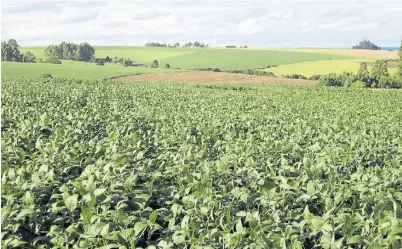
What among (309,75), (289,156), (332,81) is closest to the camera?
(289,156)

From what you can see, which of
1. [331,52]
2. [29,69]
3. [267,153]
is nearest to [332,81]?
[29,69]

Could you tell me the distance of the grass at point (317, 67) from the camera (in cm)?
9369

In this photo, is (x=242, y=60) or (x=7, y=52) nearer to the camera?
(x=7, y=52)

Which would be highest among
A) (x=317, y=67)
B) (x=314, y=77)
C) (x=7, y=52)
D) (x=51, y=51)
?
(x=51, y=51)

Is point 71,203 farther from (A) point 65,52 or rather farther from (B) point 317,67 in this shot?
(A) point 65,52

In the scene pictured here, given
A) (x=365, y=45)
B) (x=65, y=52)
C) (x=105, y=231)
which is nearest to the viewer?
(x=105, y=231)

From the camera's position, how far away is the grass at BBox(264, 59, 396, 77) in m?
93.7

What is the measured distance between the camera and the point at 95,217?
10.4 feet

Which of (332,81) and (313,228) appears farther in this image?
(332,81)

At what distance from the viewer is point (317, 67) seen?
99.1 metres

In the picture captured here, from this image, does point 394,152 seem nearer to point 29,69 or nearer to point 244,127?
point 244,127

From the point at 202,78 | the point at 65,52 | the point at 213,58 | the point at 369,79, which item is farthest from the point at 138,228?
the point at 65,52

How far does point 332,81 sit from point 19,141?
65.7 meters

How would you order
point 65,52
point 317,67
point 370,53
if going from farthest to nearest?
point 370,53, point 65,52, point 317,67
